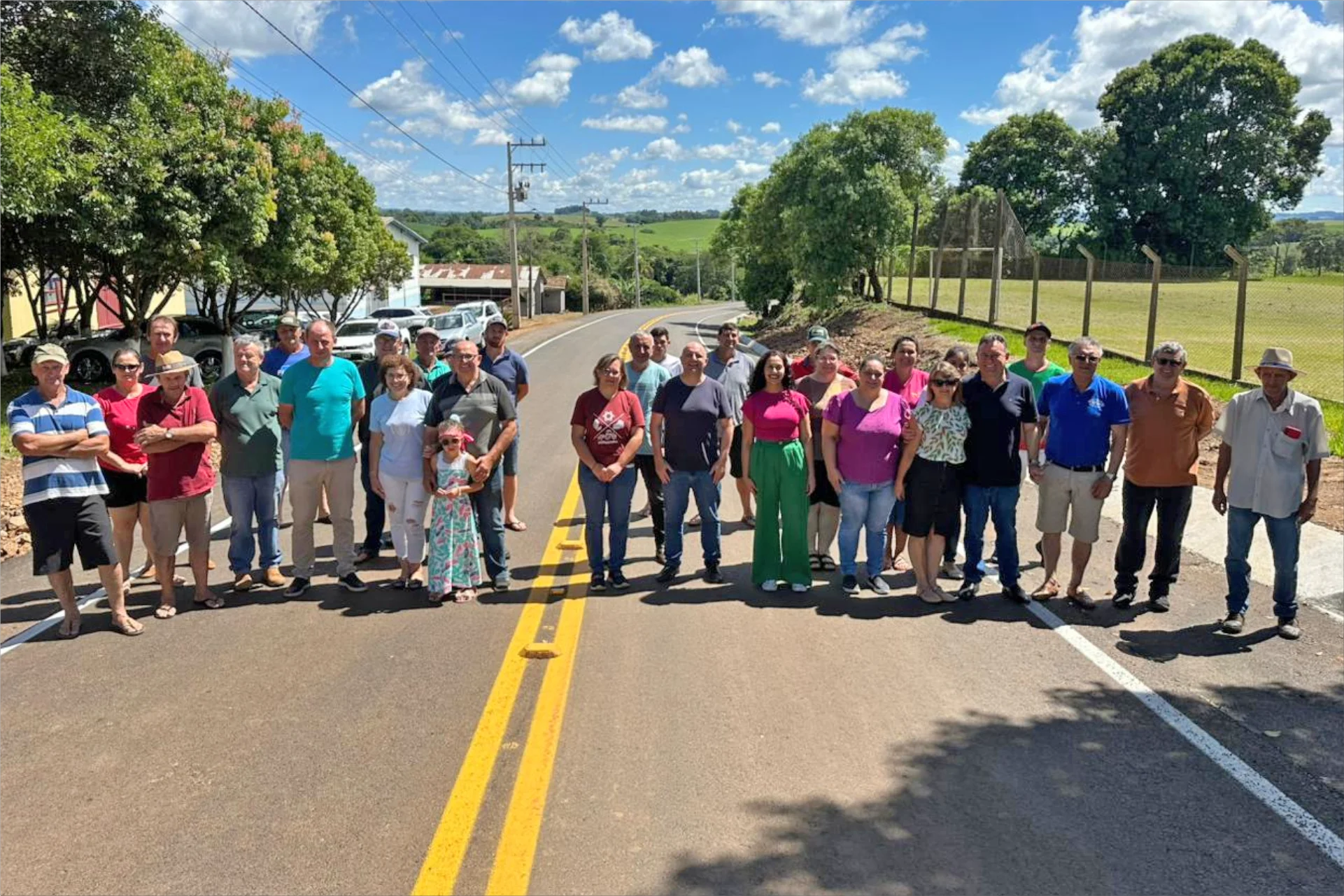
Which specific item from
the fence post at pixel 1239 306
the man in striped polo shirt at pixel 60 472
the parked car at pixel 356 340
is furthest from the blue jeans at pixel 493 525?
the parked car at pixel 356 340

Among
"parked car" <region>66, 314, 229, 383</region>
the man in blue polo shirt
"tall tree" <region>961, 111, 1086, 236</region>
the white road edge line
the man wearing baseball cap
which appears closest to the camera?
the white road edge line

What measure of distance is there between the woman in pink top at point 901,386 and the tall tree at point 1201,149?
4976cm

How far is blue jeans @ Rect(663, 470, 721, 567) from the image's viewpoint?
23.7ft

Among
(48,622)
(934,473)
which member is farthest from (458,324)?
(934,473)

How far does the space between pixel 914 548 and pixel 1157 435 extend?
184 centimetres

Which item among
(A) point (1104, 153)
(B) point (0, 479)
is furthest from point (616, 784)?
(A) point (1104, 153)

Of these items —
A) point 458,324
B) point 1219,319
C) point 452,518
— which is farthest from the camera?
point 458,324

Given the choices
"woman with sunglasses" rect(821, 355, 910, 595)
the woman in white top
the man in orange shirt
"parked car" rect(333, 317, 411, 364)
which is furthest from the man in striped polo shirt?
"parked car" rect(333, 317, 411, 364)

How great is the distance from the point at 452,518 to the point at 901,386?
11.9 feet

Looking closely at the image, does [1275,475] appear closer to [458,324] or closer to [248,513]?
[248,513]

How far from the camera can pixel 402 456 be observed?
22.5ft

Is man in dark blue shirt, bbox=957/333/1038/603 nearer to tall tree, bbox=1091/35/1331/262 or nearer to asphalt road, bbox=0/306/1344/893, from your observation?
asphalt road, bbox=0/306/1344/893

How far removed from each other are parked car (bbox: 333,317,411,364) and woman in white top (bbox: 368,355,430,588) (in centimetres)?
1570

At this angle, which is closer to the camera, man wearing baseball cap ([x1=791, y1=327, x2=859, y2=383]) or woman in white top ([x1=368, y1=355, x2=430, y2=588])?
woman in white top ([x1=368, y1=355, x2=430, y2=588])
